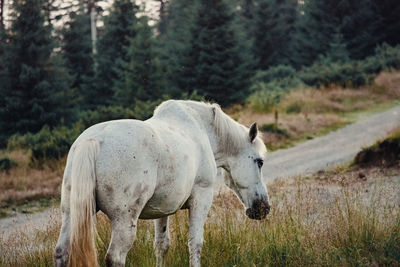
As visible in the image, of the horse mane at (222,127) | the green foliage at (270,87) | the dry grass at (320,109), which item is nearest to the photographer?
the horse mane at (222,127)

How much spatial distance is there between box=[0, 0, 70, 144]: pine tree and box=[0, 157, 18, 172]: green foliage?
5.00 metres

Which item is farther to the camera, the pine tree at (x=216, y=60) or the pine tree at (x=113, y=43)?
the pine tree at (x=113, y=43)

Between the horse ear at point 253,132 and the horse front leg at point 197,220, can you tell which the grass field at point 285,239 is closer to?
the horse front leg at point 197,220

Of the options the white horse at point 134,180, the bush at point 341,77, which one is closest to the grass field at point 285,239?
the white horse at point 134,180

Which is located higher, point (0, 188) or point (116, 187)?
point (116, 187)

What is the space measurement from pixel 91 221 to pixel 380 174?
254 inches

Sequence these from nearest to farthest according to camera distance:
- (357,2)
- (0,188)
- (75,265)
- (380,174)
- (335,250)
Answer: (75,265)
(335,250)
(380,174)
(0,188)
(357,2)

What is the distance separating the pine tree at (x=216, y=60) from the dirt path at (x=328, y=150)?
551cm

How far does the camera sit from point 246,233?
478 cm

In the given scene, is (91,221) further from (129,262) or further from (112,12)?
(112,12)

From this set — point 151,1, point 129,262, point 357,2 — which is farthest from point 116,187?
point 151,1

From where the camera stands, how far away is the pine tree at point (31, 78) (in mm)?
16438

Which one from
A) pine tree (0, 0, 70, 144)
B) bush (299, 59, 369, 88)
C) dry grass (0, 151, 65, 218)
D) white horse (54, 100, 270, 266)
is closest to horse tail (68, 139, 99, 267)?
white horse (54, 100, 270, 266)

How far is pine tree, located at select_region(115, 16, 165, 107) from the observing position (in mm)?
17234
